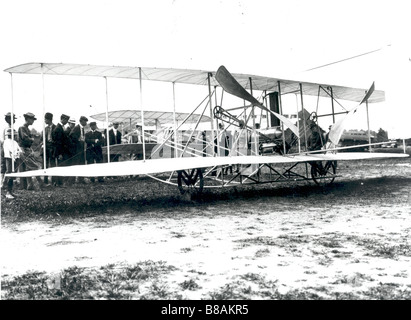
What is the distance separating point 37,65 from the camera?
6.59 metres

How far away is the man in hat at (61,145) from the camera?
12.1 m

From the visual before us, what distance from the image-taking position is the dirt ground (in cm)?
301

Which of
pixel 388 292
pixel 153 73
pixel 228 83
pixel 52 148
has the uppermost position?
pixel 153 73

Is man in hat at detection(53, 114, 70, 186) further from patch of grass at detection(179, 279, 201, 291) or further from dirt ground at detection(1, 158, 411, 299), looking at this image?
patch of grass at detection(179, 279, 201, 291)

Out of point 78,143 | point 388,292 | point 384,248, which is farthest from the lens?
point 78,143

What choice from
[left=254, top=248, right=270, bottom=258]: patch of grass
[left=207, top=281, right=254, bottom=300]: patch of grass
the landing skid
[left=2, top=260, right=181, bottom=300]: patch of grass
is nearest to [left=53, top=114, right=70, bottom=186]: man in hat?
the landing skid

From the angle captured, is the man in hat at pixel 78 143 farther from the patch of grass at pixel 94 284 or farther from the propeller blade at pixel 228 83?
the patch of grass at pixel 94 284

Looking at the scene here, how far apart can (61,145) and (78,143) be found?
45.9 inches

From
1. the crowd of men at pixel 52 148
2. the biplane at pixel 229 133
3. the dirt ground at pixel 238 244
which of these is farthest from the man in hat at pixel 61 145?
the dirt ground at pixel 238 244

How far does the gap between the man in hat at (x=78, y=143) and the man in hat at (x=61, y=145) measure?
35 cm

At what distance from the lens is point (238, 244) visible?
4434 millimetres

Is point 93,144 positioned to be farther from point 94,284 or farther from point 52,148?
point 94,284

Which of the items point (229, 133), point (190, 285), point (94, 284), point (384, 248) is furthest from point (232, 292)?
point (229, 133)
